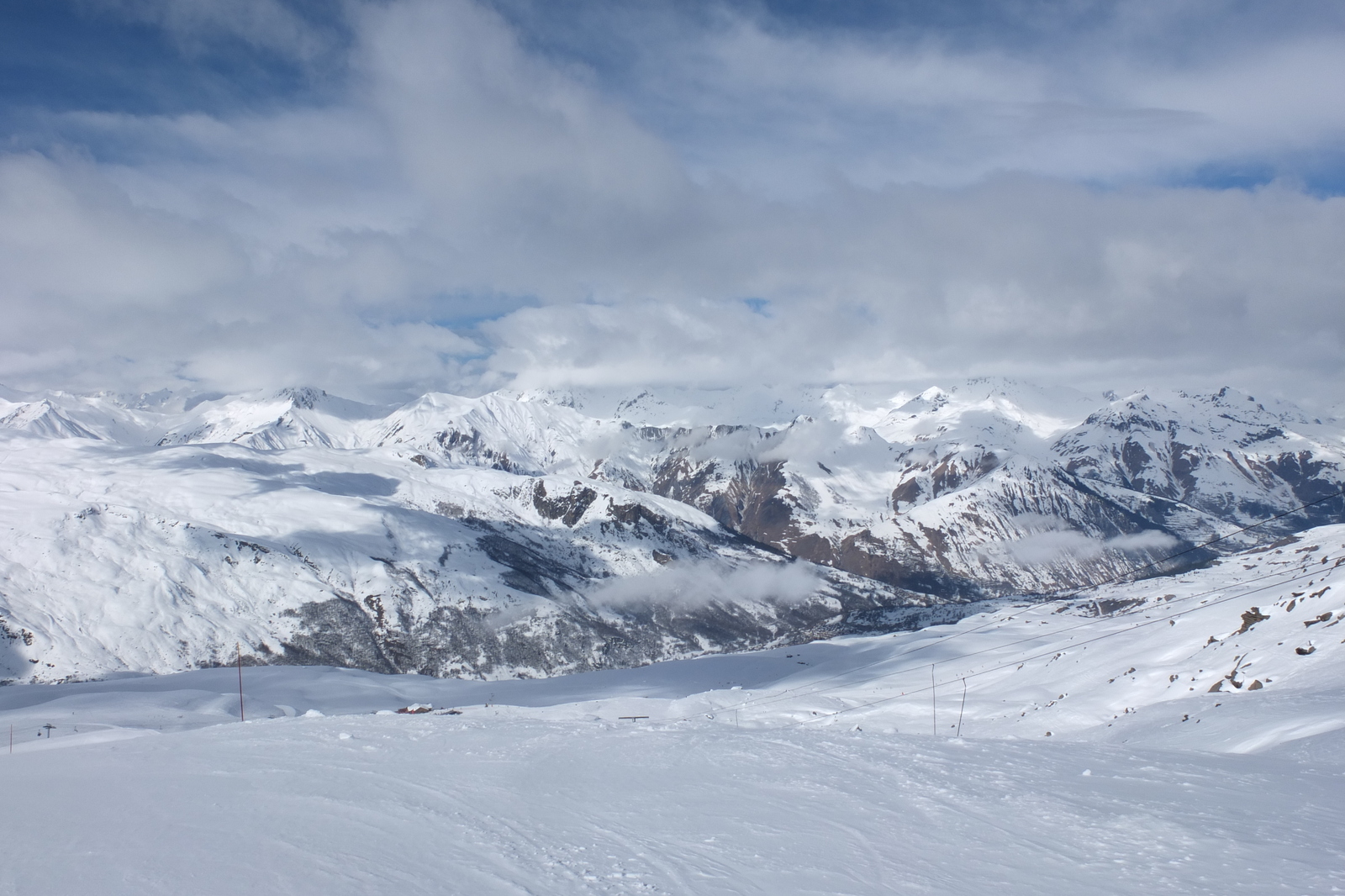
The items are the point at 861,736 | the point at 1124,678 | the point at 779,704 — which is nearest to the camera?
the point at 861,736

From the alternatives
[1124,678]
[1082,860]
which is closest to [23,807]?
[1082,860]

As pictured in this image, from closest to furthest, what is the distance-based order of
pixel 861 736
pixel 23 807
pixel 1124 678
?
pixel 23 807 < pixel 861 736 < pixel 1124 678

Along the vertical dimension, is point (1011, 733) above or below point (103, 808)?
below

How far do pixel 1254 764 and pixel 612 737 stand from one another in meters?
16.0

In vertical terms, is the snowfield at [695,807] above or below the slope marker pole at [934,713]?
above

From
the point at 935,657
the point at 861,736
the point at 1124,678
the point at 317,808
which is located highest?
the point at 317,808

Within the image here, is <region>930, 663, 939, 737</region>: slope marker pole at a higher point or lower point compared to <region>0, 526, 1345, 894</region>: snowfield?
lower

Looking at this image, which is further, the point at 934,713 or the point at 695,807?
the point at 934,713

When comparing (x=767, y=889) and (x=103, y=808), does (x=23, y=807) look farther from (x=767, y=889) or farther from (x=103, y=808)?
(x=767, y=889)

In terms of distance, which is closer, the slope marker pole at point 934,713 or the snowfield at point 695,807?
the snowfield at point 695,807

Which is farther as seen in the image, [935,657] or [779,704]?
[935,657]

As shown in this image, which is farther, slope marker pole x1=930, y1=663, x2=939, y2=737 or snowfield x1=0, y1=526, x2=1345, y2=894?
slope marker pole x1=930, y1=663, x2=939, y2=737

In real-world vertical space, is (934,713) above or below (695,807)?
below

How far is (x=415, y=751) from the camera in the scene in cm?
2106
